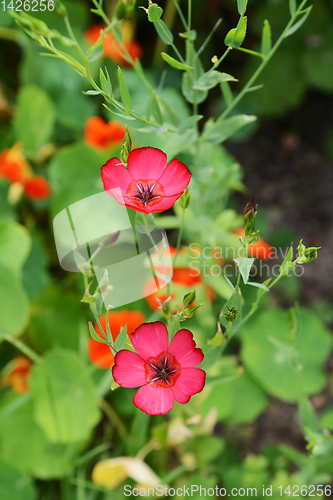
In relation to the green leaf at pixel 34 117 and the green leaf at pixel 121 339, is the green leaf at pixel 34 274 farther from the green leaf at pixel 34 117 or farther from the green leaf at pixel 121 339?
the green leaf at pixel 121 339

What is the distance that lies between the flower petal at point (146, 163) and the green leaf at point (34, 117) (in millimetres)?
719

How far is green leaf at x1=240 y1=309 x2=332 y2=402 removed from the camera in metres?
0.87

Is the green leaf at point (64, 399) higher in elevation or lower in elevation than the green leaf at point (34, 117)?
lower

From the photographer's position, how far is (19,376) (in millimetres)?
882

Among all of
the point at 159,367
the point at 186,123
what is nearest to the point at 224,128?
the point at 186,123

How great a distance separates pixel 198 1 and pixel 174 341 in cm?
123

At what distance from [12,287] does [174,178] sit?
0.53 m

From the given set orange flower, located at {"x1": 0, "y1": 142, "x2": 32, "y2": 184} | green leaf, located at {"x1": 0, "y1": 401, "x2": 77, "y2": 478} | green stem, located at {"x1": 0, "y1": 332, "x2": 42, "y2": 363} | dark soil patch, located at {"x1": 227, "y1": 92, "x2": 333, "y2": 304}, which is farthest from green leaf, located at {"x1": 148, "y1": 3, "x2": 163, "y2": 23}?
dark soil patch, located at {"x1": 227, "y1": 92, "x2": 333, "y2": 304}

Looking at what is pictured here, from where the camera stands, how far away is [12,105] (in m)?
1.13

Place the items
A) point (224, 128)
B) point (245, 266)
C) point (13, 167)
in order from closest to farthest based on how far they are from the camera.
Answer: point (245, 266)
point (224, 128)
point (13, 167)

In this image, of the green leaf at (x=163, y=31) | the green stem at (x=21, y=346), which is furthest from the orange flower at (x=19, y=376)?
the green leaf at (x=163, y=31)

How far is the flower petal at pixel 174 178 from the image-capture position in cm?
31

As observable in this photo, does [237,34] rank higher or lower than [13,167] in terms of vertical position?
higher

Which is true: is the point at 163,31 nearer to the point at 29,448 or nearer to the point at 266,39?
the point at 266,39
